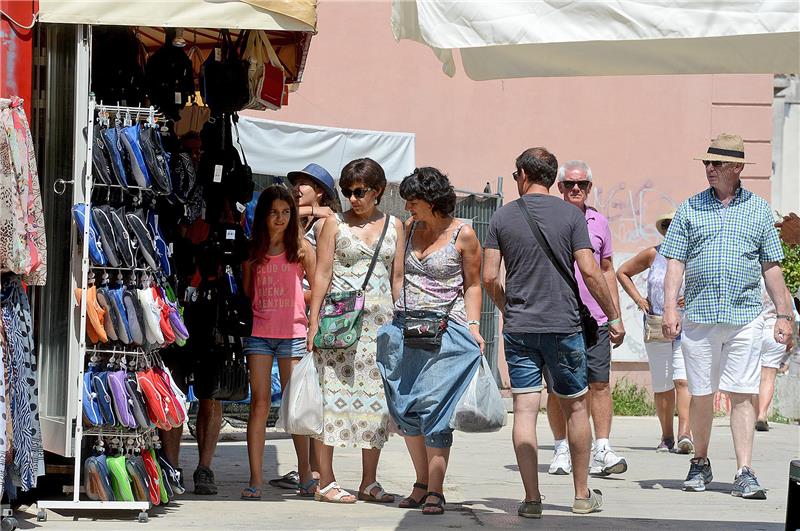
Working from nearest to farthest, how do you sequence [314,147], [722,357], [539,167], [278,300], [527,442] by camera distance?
[527,442]
[539,167]
[278,300]
[722,357]
[314,147]

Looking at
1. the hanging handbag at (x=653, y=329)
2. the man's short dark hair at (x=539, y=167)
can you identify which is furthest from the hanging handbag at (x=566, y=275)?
the hanging handbag at (x=653, y=329)

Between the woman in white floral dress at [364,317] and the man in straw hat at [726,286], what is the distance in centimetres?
187

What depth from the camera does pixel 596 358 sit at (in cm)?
837

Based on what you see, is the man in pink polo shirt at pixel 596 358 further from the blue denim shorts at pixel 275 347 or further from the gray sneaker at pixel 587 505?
the blue denim shorts at pixel 275 347

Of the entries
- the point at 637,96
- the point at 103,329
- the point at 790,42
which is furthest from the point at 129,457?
the point at 637,96

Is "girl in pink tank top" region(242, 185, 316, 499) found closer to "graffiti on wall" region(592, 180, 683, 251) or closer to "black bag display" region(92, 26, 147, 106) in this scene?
"black bag display" region(92, 26, 147, 106)

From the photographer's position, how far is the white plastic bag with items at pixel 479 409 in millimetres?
6855

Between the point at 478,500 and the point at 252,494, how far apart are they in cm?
134

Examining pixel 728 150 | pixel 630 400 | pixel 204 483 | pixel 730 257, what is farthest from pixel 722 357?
pixel 630 400

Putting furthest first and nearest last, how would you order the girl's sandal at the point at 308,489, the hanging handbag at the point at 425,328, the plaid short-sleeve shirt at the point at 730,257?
the plaid short-sleeve shirt at the point at 730,257 → the girl's sandal at the point at 308,489 → the hanging handbag at the point at 425,328

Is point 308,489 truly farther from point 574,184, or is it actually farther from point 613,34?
point 613,34

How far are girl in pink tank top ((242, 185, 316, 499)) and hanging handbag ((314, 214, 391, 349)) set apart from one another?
0.35 m

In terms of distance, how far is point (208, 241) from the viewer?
750cm

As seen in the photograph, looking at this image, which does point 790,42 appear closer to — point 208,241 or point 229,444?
point 208,241
